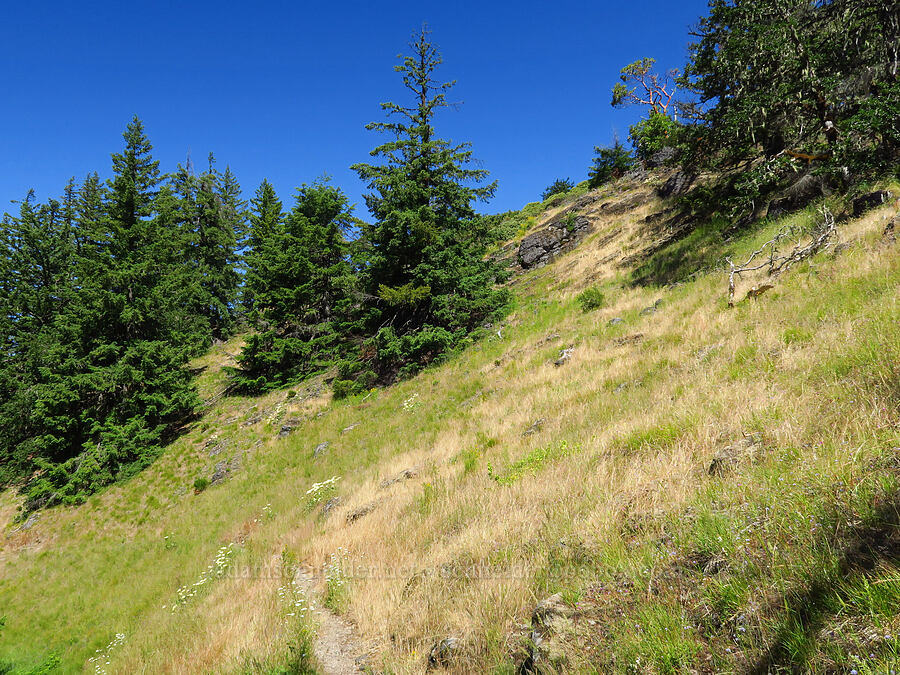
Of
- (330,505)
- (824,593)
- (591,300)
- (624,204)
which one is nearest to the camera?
(824,593)

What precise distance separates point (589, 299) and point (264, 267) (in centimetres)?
2028

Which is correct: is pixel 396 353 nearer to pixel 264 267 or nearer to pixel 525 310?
pixel 525 310

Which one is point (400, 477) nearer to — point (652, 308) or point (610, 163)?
point (652, 308)

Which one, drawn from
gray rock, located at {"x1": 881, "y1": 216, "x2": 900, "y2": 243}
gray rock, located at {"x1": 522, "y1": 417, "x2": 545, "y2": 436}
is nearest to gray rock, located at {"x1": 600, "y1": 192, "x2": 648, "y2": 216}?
gray rock, located at {"x1": 881, "y1": 216, "x2": 900, "y2": 243}

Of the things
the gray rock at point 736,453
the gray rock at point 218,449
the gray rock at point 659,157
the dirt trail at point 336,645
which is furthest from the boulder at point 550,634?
the gray rock at point 659,157

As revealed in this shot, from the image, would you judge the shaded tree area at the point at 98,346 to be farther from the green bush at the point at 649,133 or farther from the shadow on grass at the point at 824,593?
the green bush at the point at 649,133

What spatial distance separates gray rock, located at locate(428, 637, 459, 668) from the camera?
2.98 meters

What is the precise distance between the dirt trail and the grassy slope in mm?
167

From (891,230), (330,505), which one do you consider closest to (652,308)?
(891,230)

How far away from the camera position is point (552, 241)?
1249 inches

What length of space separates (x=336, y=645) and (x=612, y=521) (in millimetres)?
3025

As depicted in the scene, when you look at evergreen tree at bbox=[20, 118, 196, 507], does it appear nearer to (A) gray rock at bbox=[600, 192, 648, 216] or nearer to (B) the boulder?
(B) the boulder

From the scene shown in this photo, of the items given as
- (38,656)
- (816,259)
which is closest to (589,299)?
(816,259)

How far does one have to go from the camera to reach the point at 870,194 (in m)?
10.6
